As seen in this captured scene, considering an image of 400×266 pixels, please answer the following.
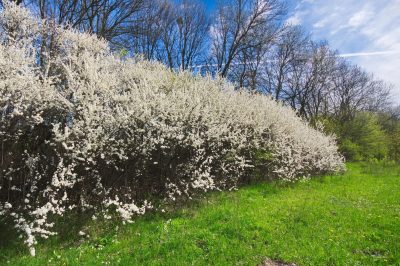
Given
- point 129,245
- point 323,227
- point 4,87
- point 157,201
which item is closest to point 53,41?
point 4,87

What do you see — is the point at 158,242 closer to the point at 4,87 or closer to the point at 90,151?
the point at 90,151

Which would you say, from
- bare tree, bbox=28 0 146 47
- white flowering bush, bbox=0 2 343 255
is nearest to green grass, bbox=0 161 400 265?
white flowering bush, bbox=0 2 343 255

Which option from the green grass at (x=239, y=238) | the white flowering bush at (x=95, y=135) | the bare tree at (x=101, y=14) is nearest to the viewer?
the green grass at (x=239, y=238)

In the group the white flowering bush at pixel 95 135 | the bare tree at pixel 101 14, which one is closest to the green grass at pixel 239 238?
the white flowering bush at pixel 95 135

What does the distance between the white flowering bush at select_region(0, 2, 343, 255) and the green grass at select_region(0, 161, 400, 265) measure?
446 millimetres

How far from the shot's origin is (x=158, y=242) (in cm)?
543

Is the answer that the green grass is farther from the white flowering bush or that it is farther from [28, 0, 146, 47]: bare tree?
[28, 0, 146, 47]: bare tree

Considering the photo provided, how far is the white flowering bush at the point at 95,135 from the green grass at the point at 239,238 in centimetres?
45

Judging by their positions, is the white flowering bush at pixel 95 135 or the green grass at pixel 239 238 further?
the white flowering bush at pixel 95 135

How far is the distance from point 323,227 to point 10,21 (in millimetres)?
9800

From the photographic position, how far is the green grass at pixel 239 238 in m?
Result: 4.95

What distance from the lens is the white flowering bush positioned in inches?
236

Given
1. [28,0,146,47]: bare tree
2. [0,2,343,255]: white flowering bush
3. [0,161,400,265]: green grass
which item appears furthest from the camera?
[28,0,146,47]: bare tree

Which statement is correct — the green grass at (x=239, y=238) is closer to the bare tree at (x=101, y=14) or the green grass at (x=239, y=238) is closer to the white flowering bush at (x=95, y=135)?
the white flowering bush at (x=95, y=135)
